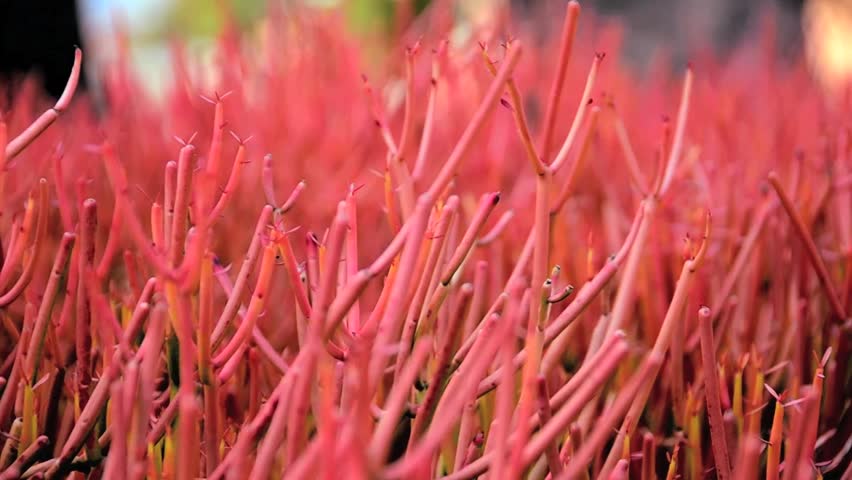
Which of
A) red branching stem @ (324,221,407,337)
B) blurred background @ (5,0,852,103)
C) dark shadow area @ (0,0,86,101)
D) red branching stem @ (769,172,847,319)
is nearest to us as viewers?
red branching stem @ (324,221,407,337)

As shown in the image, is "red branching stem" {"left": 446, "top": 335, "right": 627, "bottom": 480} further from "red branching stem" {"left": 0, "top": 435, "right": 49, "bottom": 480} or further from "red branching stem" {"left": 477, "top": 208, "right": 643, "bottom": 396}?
"red branching stem" {"left": 0, "top": 435, "right": 49, "bottom": 480}

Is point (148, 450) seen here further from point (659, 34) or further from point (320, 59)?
point (659, 34)

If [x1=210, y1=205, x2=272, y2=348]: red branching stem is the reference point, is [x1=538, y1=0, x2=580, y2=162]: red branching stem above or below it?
above

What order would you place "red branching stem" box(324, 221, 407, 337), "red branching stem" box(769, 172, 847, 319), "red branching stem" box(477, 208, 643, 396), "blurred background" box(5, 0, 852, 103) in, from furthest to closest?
"blurred background" box(5, 0, 852, 103) → "red branching stem" box(769, 172, 847, 319) → "red branching stem" box(477, 208, 643, 396) → "red branching stem" box(324, 221, 407, 337)

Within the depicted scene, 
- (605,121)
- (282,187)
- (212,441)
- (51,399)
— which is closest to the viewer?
(212,441)

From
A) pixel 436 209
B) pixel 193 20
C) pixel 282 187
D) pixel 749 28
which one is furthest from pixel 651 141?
pixel 193 20

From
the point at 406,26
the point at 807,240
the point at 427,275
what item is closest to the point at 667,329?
the point at 427,275

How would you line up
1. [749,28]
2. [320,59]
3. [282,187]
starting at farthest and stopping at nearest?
[749,28]
[320,59]
[282,187]

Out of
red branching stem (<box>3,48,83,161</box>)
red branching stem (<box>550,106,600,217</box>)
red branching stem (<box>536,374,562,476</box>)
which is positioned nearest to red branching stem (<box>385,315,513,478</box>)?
red branching stem (<box>536,374,562,476</box>)
